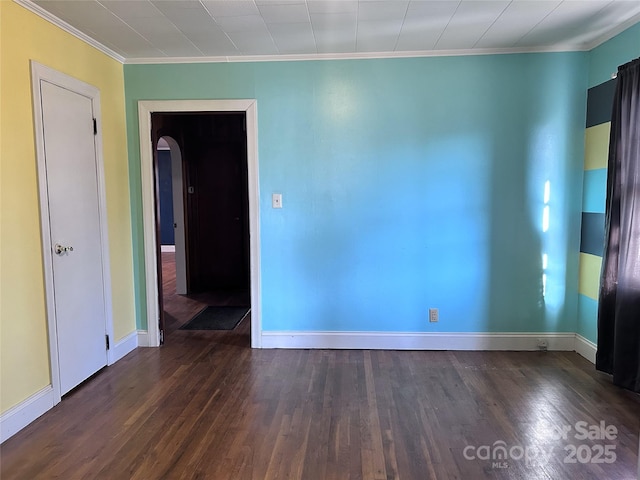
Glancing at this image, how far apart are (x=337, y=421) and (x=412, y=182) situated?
1.95 metres

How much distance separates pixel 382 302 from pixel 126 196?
7.78ft

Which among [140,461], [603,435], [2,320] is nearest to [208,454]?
[140,461]

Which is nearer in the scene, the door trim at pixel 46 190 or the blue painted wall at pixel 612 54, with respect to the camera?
the door trim at pixel 46 190

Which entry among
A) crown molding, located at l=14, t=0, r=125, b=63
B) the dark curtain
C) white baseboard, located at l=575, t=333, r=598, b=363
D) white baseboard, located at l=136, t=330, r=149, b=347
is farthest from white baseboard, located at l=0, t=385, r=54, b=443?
white baseboard, located at l=575, t=333, r=598, b=363

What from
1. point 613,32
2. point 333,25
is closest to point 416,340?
point 333,25

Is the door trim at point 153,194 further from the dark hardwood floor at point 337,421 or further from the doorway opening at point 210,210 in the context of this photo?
→ the doorway opening at point 210,210

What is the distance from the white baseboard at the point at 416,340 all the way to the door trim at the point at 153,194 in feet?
0.95

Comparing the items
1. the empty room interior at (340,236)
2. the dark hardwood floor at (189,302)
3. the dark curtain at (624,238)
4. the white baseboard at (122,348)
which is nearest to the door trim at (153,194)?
the empty room interior at (340,236)

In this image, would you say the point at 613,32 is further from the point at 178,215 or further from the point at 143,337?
the point at 178,215

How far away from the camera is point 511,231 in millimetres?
3412

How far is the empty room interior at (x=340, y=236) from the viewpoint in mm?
2312

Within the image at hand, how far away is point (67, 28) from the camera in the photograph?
8.95ft

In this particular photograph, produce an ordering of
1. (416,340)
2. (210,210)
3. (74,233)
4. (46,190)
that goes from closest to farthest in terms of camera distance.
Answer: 1. (46,190)
2. (74,233)
3. (416,340)
4. (210,210)

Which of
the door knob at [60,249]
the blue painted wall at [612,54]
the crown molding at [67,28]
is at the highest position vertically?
the crown molding at [67,28]
